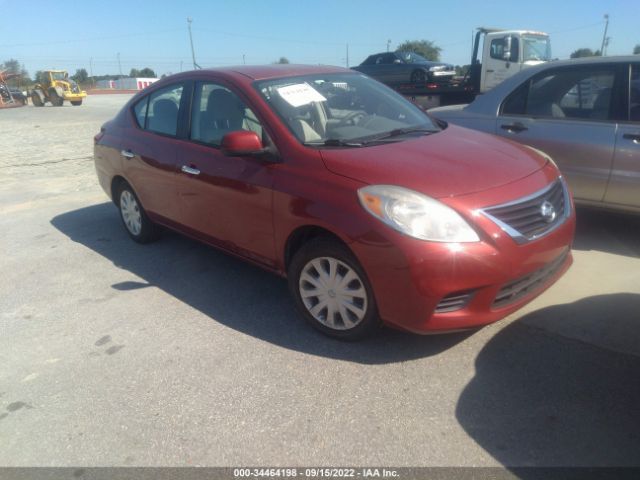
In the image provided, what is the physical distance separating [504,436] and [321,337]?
1.25 metres

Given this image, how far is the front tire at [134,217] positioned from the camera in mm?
4797

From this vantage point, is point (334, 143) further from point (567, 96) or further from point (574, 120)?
point (567, 96)

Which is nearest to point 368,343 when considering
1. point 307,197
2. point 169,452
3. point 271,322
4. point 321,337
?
point 321,337

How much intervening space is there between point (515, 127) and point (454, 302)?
8.63 ft

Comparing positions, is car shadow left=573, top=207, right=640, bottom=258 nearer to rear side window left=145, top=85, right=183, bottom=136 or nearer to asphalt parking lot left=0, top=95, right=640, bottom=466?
asphalt parking lot left=0, top=95, right=640, bottom=466

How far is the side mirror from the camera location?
3098 mm

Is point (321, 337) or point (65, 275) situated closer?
point (321, 337)

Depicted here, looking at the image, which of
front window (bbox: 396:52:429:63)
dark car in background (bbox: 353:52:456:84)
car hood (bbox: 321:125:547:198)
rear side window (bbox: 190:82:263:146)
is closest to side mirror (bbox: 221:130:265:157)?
rear side window (bbox: 190:82:263:146)

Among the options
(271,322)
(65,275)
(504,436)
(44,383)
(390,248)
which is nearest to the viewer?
(504,436)

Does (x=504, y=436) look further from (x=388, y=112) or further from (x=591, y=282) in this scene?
(x=388, y=112)

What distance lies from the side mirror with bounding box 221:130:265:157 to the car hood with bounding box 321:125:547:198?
0.44 m

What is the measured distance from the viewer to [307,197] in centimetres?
291

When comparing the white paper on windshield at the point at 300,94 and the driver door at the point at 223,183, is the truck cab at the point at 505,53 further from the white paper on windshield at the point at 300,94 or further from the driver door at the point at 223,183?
the driver door at the point at 223,183

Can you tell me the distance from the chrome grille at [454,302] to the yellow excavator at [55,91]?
3484 cm
